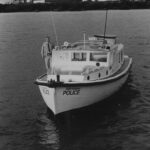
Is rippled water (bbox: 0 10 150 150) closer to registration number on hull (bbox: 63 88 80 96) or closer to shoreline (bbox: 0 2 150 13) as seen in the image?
registration number on hull (bbox: 63 88 80 96)

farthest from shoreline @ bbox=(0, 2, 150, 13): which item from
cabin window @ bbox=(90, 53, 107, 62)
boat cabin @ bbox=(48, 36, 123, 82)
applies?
cabin window @ bbox=(90, 53, 107, 62)

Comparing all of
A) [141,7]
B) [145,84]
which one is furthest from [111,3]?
[145,84]

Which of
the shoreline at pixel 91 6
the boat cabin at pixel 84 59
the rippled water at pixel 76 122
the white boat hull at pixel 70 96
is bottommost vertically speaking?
the shoreline at pixel 91 6

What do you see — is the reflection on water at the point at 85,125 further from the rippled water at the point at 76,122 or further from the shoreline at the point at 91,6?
the shoreline at the point at 91,6

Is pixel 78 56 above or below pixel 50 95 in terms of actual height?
above

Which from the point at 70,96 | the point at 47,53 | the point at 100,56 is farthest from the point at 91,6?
the point at 70,96

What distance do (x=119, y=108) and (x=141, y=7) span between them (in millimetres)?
167994

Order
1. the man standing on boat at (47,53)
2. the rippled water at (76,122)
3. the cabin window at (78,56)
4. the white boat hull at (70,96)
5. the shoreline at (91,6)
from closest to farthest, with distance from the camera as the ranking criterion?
the rippled water at (76,122), the white boat hull at (70,96), the cabin window at (78,56), the man standing on boat at (47,53), the shoreline at (91,6)

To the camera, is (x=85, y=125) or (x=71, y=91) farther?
(x=85, y=125)

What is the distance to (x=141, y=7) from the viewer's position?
186250 millimetres

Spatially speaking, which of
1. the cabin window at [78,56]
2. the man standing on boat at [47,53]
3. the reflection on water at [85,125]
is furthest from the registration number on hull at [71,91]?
the man standing on boat at [47,53]

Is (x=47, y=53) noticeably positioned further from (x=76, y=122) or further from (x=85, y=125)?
(x=85, y=125)

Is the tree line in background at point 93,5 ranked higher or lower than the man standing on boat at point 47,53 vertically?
lower

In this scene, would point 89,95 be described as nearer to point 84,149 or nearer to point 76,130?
point 76,130
